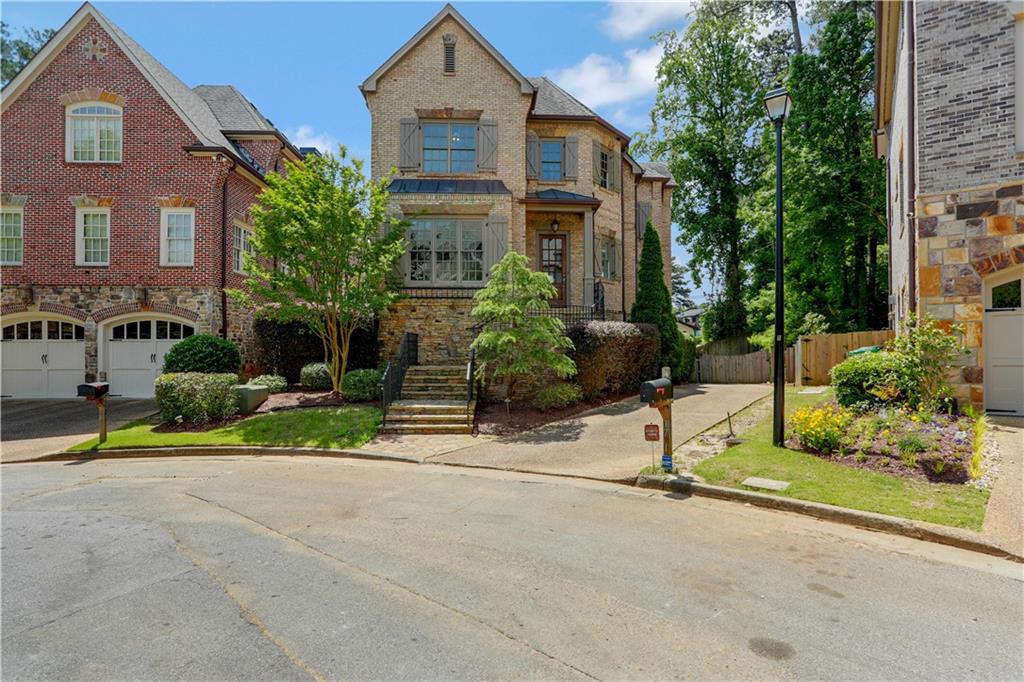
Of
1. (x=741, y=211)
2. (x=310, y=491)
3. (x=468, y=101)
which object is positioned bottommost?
(x=310, y=491)

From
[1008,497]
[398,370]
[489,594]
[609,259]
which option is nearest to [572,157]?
[609,259]

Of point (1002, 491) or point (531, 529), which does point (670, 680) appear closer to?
point (531, 529)

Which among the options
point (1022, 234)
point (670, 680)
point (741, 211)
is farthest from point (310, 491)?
point (741, 211)

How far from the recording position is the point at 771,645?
11.0 feet

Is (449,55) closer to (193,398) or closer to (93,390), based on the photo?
(193,398)

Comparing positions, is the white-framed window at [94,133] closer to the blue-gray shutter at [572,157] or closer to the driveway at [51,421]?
the driveway at [51,421]

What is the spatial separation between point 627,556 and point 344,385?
411 inches

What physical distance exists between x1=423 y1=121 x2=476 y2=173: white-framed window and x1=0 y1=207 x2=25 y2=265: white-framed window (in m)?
13.1

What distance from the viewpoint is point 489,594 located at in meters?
4.07

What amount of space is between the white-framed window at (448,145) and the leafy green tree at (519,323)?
21.8 feet

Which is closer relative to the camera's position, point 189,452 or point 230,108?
point 189,452

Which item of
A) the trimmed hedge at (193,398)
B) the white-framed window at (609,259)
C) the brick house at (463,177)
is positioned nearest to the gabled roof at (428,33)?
the brick house at (463,177)

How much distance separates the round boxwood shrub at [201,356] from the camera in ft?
47.2

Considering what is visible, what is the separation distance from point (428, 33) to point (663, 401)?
15.6 m
